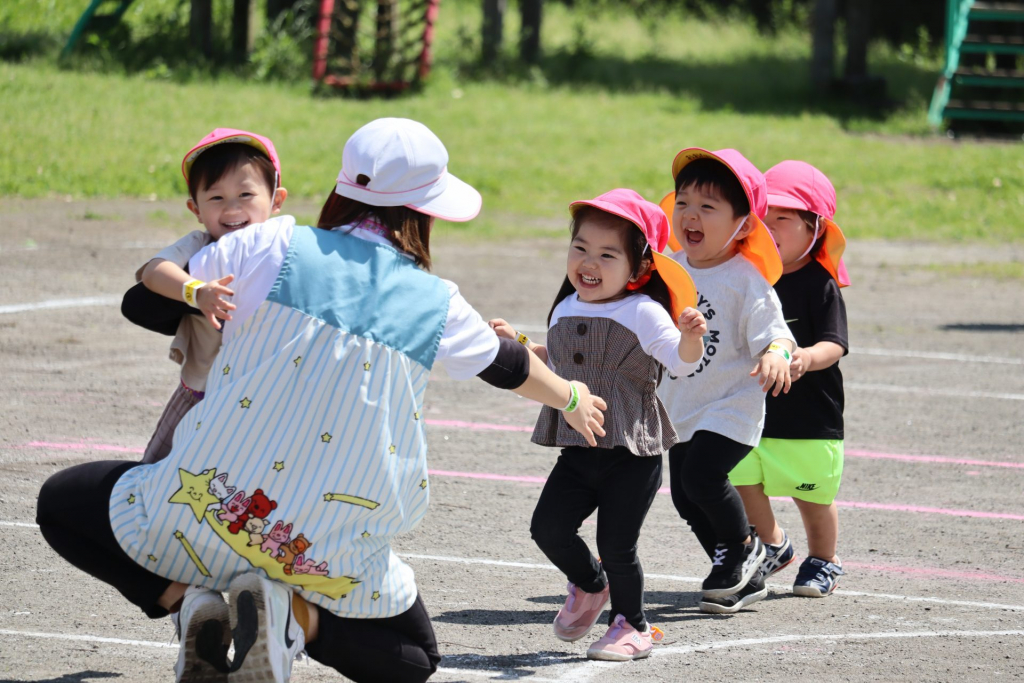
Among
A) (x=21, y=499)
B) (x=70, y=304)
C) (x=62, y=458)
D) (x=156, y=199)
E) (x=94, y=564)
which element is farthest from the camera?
(x=156, y=199)

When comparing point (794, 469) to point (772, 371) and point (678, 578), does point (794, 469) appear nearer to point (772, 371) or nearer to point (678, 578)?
point (678, 578)

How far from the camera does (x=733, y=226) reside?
15.9 ft

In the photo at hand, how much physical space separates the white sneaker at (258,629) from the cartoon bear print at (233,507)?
0.48 feet

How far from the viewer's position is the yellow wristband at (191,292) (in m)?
3.32

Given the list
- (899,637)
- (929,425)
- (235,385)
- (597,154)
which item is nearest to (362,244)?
(235,385)

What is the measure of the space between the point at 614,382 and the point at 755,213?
908mm

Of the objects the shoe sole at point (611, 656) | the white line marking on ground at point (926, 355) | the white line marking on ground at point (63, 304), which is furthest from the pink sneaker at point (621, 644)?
the white line marking on ground at point (63, 304)

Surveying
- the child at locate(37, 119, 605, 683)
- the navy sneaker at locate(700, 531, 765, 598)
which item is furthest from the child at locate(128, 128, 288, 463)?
the navy sneaker at locate(700, 531, 765, 598)

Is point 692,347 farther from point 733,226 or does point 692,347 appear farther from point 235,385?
point 235,385

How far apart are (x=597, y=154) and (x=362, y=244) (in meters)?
15.1

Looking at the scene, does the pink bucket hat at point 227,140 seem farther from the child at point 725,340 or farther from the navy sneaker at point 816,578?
the navy sneaker at point 816,578

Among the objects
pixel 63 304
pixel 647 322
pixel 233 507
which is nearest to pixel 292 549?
pixel 233 507

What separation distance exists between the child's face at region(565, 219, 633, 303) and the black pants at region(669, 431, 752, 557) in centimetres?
74

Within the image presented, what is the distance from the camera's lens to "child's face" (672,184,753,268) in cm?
484
